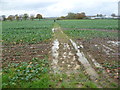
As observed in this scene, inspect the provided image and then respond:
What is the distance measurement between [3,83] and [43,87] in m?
1.14

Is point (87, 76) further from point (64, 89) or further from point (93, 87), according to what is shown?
point (64, 89)

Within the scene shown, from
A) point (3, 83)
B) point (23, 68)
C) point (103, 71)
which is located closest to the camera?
point (3, 83)

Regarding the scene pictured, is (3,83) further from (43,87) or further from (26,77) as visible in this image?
(43,87)

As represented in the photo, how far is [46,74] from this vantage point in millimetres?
4113

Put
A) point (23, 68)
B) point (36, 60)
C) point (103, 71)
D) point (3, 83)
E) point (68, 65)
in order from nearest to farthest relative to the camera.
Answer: point (3, 83)
point (103, 71)
point (23, 68)
point (68, 65)
point (36, 60)

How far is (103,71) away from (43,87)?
201 centimetres

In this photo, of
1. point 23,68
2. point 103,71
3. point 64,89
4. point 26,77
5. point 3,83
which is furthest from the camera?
point 23,68

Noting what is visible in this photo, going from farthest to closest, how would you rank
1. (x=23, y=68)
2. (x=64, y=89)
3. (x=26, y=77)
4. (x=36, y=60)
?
(x=36, y=60) → (x=23, y=68) → (x=26, y=77) → (x=64, y=89)

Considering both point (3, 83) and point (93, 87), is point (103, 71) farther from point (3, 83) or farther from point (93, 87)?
point (3, 83)

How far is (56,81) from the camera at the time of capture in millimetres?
3676

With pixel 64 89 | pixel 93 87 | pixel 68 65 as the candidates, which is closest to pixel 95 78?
pixel 93 87

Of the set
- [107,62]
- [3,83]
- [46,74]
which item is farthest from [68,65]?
[3,83]

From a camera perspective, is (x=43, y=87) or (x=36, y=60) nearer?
(x=43, y=87)

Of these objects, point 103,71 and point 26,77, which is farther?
point 103,71
